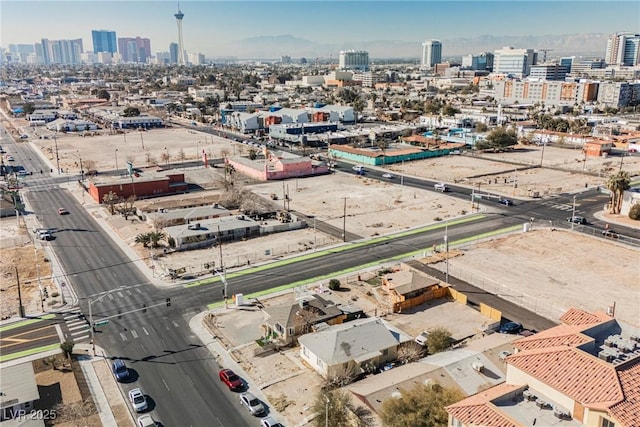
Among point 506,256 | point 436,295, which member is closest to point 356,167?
point 506,256

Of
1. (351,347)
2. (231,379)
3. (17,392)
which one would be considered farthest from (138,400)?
(351,347)

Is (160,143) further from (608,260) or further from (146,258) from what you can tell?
(608,260)

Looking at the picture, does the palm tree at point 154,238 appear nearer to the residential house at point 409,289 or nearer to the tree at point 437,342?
the residential house at point 409,289

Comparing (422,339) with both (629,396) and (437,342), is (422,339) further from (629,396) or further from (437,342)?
(629,396)

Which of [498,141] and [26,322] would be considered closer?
[26,322]

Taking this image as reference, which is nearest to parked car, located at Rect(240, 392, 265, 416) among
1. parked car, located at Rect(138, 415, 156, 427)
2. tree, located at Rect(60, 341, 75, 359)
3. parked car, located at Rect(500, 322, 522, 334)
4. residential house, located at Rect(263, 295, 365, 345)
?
parked car, located at Rect(138, 415, 156, 427)

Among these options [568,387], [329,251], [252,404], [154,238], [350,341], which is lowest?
[252,404]

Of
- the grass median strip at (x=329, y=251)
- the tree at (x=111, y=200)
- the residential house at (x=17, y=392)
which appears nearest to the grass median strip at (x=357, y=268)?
the grass median strip at (x=329, y=251)
